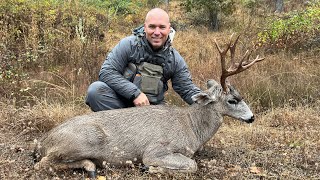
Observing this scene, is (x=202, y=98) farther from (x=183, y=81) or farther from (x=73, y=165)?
(x=73, y=165)

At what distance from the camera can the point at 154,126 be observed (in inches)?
173

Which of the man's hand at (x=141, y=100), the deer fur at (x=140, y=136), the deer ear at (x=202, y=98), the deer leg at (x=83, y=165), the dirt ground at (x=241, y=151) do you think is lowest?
the dirt ground at (x=241, y=151)

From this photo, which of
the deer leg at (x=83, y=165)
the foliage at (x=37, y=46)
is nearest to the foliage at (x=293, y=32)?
the foliage at (x=37, y=46)

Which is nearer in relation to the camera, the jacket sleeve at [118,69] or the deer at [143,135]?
the deer at [143,135]

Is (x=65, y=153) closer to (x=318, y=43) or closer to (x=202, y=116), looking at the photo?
(x=202, y=116)

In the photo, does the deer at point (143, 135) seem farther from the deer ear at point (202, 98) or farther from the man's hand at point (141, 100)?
the man's hand at point (141, 100)

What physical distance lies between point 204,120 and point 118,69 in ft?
4.07

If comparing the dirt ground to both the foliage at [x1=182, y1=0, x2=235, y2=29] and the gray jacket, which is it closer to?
the gray jacket

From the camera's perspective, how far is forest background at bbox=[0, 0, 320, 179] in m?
4.55

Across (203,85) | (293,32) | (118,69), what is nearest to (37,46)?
(203,85)

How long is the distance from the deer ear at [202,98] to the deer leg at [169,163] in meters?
0.73

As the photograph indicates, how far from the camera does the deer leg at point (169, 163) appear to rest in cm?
409

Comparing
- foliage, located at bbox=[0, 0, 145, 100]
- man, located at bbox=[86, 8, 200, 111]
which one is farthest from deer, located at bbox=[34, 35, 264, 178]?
foliage, located at bbox=[0, 0, 145, 100]

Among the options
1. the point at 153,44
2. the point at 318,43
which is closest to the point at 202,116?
the point at 153,44
